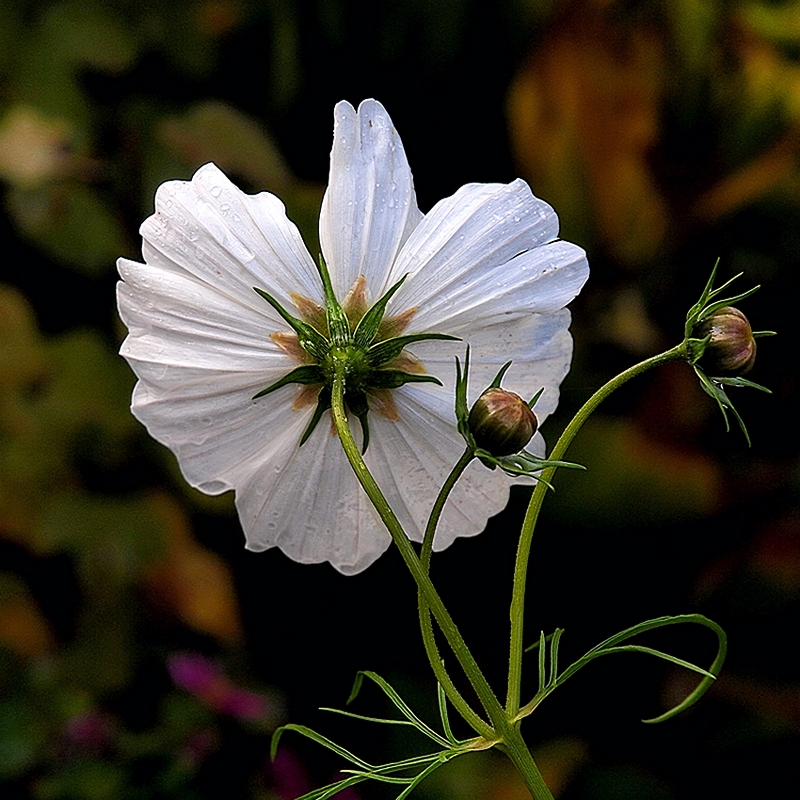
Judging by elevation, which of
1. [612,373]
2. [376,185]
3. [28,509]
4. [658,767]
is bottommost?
[658,767]

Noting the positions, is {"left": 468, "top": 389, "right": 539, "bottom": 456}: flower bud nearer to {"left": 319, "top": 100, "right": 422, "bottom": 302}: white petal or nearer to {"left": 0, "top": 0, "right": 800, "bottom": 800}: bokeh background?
{"left": 319, "top": 100, "right": 422, "bottom": 302}: white petal

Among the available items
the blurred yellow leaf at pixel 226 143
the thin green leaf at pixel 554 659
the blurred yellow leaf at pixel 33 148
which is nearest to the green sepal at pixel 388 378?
the thin green leaf at pixel 554 659

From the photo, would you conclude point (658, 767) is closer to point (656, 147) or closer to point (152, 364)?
→ point (656, 147)

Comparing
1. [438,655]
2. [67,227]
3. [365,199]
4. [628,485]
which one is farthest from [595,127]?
[438,655]

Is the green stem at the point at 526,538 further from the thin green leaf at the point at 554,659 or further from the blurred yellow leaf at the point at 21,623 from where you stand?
the blurred yellow leaf at the point at 21,623

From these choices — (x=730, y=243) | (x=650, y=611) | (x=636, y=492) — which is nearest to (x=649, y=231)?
(x=730, y=243)

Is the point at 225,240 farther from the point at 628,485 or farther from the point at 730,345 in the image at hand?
the point at 628,485

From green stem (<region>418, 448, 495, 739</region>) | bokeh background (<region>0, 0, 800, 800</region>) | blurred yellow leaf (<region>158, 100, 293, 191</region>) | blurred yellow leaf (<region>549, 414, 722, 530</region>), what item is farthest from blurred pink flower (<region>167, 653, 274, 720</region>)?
green stem (<region>418, 448, 495, 739</region>)
